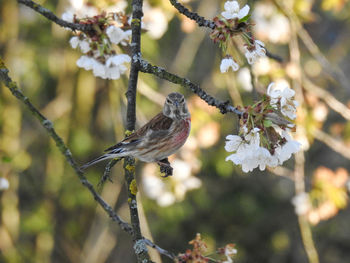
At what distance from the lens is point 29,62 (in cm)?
546

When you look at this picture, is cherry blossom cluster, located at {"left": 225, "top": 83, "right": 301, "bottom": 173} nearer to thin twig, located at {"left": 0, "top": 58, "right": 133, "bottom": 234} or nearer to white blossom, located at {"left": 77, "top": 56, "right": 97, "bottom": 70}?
thin twig, located at {"left": 0, "top": 58, "right": 133, "bottom": 234}

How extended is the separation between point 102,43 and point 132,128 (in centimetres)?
41

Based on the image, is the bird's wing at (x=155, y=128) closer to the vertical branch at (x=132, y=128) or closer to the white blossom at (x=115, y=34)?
the vertical branch at (x=132, y=128)

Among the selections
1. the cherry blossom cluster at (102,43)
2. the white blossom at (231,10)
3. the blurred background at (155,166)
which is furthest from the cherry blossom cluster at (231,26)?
the blurred background at (155,166)

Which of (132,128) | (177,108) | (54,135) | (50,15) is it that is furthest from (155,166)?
(54,135)

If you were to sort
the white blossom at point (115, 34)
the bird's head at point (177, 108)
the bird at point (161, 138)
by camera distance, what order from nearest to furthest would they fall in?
the white blossom at point (115, 34) < the bird at point (161, 138) < the bird's head at point (177, 108)

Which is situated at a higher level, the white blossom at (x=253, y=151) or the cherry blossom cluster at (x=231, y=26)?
the cherry blossom cluster at (x=231, y=26)

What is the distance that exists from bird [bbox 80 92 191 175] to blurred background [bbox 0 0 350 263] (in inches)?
36.7

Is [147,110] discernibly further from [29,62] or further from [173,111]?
[173,111]

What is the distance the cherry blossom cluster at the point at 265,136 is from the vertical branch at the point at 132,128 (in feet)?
1.27

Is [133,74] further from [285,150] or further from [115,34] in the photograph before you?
[285,150]

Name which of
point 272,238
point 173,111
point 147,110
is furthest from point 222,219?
point 173,111

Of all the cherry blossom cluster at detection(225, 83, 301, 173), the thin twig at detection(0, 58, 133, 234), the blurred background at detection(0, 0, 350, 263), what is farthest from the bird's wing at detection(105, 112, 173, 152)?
the blurred background at detection(0, 0, 350, 263)

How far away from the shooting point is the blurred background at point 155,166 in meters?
4.61
